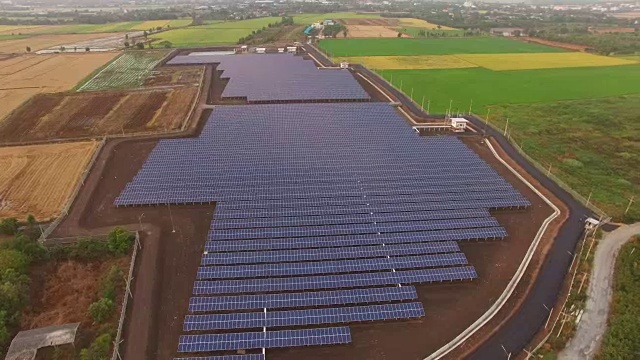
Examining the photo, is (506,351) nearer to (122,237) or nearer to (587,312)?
(587,312)

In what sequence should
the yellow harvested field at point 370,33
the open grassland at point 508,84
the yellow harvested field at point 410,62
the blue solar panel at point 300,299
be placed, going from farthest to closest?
1. the yellow harvested field at point 370,33
2. the yellow harvested field at point 410,62
3. the open grassland at point 508,84
4. the blue solar panel at point 300,299

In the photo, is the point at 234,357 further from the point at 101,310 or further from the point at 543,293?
the point at 543,293

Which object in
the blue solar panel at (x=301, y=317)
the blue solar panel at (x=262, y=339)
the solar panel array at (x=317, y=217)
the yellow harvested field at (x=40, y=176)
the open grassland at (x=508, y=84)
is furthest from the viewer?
the open grassland at (x=508, y=84)

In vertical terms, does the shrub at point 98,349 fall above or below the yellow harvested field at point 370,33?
below

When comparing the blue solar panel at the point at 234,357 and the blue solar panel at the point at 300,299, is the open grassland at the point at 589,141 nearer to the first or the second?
the blue solar panel at the point at 300,299

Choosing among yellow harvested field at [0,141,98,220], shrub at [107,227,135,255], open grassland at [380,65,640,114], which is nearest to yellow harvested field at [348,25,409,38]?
open grassland at [380,65,640,114]

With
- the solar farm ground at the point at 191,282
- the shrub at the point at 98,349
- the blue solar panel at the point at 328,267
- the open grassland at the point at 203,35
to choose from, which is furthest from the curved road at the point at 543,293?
the open grassland at the point at 203,35
